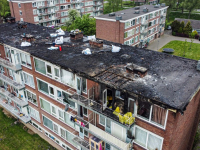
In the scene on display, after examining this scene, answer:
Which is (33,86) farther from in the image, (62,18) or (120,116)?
(62,18)

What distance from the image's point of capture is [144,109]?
43.7 feet

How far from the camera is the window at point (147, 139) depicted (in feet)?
44.4

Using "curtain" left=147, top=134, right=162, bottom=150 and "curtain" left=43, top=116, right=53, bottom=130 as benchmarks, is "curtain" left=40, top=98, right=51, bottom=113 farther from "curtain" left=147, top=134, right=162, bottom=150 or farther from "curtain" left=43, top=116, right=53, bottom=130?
"curtain" left=147, top=134, right=162, bottom=150

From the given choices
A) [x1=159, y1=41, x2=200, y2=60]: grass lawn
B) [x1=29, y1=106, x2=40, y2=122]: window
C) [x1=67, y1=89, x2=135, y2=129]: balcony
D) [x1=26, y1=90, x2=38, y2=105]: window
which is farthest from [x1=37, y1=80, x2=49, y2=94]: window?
[x1=159, y1=41, x2=200, y2=60]: grass lawn

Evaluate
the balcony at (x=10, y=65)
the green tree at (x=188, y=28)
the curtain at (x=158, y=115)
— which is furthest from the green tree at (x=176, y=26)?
the curtain at (x=158, y=115)

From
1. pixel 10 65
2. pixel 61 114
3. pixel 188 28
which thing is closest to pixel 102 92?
pixel 61 114

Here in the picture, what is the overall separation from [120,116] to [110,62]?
5.86 metres

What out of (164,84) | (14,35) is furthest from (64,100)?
(14,35)

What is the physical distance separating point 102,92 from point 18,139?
56.9ft

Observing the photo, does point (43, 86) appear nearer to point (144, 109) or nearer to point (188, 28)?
point (144, 109)

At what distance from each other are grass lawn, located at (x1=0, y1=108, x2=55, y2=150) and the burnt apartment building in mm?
1485

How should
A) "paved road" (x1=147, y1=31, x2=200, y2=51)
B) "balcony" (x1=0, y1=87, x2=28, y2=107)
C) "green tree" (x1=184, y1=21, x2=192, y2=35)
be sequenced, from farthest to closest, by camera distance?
"green tree" (x1=184, y1=21, x2=192, y2=35) < "paved road" (x1=147, y1=31, x2=200, y2=51) < "balcony" (x1=0, y1=87, x2=28, y2=107)

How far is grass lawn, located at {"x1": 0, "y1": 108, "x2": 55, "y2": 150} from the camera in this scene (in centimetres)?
2452

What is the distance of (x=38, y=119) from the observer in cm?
2500
